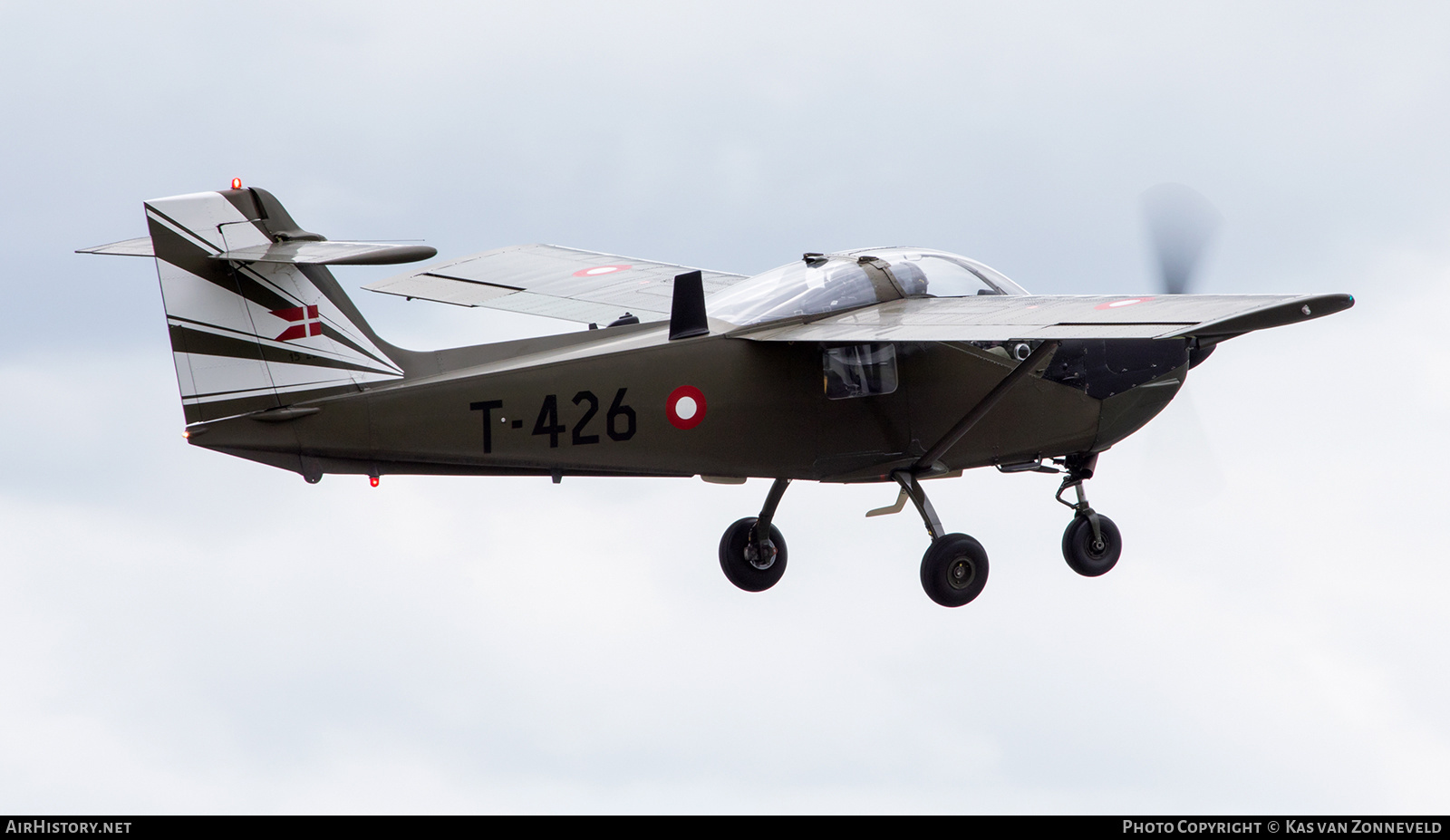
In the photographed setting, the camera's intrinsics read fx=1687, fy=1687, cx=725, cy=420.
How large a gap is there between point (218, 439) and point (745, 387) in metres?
4.00

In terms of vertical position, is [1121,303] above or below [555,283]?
below

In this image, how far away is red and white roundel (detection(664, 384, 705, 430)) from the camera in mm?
13070

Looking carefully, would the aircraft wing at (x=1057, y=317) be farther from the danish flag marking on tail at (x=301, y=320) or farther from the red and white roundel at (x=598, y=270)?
the red and white roundel at (x=598, y=270)

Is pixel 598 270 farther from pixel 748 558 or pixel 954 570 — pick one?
pixel 954 570

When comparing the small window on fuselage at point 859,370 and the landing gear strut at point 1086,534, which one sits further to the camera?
the landing gear strut at point 1086,534

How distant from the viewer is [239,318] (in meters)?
12.0

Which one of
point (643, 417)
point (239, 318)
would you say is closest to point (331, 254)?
point (239, 318)

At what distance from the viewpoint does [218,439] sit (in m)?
12.0

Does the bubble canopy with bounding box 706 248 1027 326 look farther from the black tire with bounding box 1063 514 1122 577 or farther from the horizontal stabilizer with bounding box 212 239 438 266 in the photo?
the horizontal stabilizer with bounding box 212 239 438 266

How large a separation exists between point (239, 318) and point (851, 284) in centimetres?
492

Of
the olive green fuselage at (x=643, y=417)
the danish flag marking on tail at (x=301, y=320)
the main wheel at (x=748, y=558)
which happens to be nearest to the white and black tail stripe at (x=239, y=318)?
the danish flag marking on tail at (x=301, y=320)

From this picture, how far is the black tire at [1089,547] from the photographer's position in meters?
15.1

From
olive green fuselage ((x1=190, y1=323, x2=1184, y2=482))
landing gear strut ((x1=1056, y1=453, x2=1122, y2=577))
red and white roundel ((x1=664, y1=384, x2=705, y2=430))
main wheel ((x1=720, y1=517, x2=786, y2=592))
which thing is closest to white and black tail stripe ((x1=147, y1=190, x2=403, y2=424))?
olive green fuselage ((x1=190, y1=323, x2=1184, y2=482))

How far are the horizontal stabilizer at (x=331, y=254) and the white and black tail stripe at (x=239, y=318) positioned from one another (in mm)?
70
